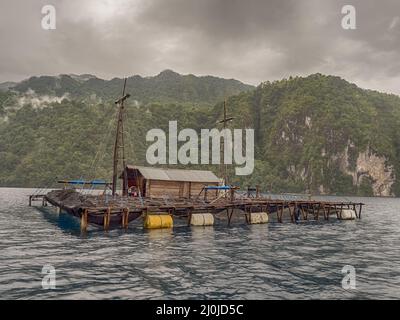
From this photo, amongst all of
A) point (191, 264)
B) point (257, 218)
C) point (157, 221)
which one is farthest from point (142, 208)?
point (257, 218)

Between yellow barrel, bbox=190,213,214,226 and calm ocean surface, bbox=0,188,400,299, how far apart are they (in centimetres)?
426

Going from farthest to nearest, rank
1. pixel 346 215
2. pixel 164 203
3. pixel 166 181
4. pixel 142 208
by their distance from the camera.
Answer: pixel 346 215 < pixel 166 181 < pixel 164 203 < pixel 142 208

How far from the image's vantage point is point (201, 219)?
4275 centimetres

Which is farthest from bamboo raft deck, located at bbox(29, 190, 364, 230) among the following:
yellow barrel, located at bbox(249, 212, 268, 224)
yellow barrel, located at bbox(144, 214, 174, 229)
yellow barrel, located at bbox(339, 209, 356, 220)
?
yellow barrel, located at bbox(339, 209, 356, 220)

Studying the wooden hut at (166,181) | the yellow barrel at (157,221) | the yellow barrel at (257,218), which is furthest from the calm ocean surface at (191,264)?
the wooden hut at (166,181)

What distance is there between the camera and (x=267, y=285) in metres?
18.8

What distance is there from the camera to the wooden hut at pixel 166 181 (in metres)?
54.2

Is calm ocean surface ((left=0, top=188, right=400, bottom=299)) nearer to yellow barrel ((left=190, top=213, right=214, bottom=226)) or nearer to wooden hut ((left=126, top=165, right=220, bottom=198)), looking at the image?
yellow barrel ((left=190, top=213, right=214, bottom=226))

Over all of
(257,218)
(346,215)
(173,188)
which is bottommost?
(346,215)

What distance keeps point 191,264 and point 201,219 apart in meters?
19.8

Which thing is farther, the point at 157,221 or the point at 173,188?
the point at 173,188

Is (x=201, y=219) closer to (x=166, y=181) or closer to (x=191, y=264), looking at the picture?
(x=166, y=181)

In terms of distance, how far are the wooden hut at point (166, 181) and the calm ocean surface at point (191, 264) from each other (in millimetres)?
16593
